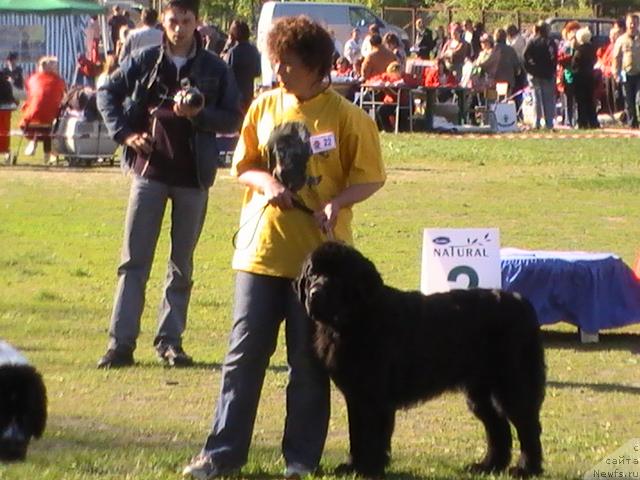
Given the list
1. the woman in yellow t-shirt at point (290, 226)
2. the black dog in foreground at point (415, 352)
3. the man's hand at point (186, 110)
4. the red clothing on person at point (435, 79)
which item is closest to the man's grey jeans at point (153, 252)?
the man's hand at point (186, 110)

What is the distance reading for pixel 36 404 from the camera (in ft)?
21.1

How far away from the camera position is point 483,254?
982cm

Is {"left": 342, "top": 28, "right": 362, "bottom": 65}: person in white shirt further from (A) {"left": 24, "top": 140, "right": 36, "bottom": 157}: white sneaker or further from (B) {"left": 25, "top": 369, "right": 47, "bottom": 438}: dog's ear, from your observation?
(B) {"left": 25, "top": 369, "right": 47, "bottom": 438}: dog's ear

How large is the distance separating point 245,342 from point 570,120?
85.9ft

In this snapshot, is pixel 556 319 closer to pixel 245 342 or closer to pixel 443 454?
pixel 443 454

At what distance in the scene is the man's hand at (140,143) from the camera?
895 centimetres

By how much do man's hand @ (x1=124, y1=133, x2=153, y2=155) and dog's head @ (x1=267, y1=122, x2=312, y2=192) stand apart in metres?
2.55

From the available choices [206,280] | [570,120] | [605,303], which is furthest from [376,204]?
[570,120]

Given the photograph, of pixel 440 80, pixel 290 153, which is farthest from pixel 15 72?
pixel 290 153

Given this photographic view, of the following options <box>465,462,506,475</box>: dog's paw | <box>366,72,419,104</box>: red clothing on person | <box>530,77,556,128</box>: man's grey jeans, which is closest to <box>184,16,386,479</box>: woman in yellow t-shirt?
<box>465,462,506,475</box>: dog's paw

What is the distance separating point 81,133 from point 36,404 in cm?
1570

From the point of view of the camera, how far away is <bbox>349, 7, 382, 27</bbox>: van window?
4078 centimetres

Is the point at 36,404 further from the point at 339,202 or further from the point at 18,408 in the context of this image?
the point at 339,202

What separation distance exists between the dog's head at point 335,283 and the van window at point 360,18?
3466 centimetres
